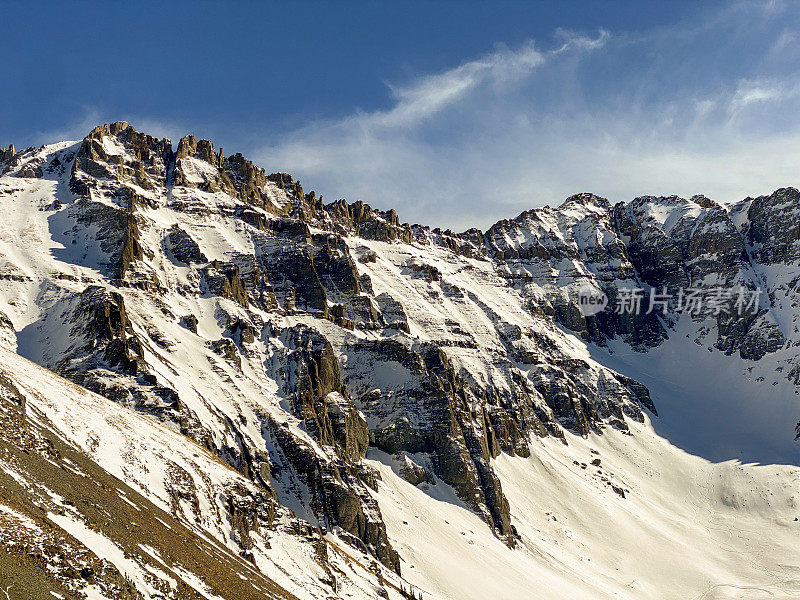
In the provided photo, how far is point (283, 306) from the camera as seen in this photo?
16925 cm

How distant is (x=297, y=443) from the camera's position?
10912 centimetres

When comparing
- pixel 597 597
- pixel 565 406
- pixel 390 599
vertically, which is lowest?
pixel 390 599

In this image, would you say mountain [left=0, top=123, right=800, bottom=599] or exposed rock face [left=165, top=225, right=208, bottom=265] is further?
exposed rock face [left=165, top=225, right=208, bottom=265]

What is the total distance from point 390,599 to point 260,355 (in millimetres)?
71225

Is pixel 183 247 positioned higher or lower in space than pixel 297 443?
higher

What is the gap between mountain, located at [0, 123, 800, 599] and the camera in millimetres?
51531

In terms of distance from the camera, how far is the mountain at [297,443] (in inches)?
2029

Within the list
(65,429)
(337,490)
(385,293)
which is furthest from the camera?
(385,293)

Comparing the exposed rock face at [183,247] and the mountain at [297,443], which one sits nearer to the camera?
the mountain at [297,443]

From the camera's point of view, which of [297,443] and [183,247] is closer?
[297,443]

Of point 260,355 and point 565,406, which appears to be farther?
point 565,406

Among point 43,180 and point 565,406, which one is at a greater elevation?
point 565,406

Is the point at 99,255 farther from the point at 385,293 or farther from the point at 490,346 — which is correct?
the point at 490,346

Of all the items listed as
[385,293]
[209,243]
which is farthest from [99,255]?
[385,293]
